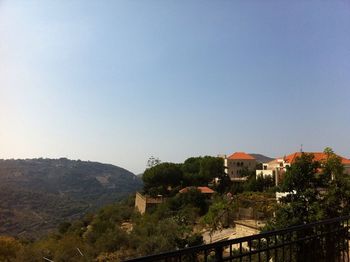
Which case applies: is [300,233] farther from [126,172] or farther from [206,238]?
[126,172]

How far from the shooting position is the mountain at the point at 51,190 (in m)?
66.2

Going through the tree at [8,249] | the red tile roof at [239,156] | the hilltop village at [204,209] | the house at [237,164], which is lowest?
the tree at [8,249]

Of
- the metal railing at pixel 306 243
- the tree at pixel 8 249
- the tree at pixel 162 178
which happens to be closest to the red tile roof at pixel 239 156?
the tree at pixel 162 178

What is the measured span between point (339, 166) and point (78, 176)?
374ft

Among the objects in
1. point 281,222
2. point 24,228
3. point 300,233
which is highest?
point 300,233

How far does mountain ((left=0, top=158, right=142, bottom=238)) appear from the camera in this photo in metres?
66.2

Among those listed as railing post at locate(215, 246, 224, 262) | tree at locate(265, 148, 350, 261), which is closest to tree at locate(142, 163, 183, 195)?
tree at locate(265, 148, 350, 261)

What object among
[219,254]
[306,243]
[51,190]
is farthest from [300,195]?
[51,190]

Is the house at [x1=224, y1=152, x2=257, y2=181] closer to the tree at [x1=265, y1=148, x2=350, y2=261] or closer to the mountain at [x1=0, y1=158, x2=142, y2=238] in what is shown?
the mountain at [x1=0, y1=158, x2=142, y2=238]

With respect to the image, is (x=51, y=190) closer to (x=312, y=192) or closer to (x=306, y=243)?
(x=312, y=192)

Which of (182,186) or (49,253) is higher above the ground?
(182,186)

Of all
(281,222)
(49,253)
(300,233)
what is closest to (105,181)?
(49,253)

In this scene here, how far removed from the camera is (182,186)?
54219mm

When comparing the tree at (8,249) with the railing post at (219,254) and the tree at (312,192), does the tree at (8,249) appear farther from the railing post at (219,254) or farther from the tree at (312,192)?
the railing post at (219,254)
